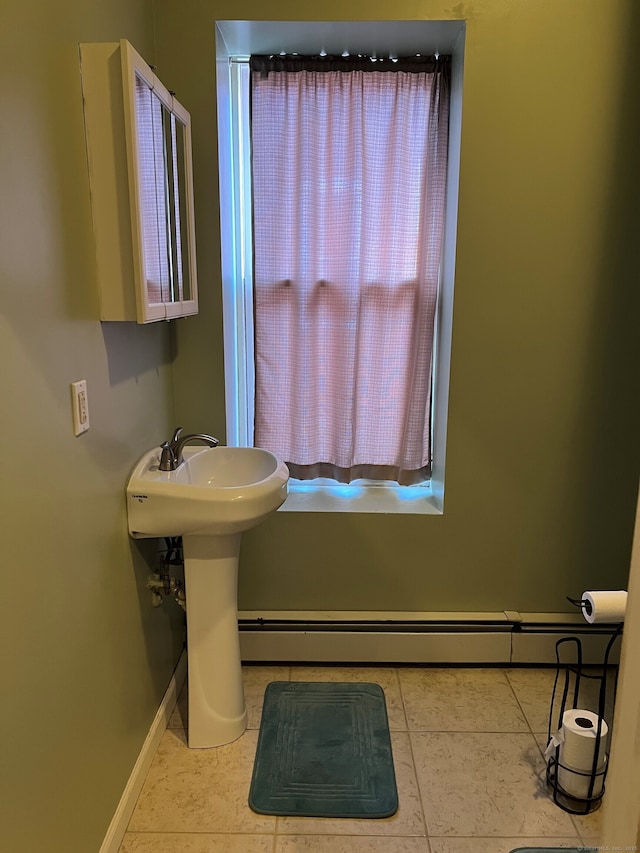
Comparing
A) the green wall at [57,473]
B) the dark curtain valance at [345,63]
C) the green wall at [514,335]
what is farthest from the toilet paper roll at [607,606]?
the dark curtain valance at [345,63]

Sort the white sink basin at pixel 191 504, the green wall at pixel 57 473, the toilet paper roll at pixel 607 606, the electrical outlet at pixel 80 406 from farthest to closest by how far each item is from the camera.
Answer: the white sink basin at pixel 191 504 → the electrical outlet at pixel 80 406 → the green wall at pixel 57 473 → the toilet paper roll at pixel 607 606

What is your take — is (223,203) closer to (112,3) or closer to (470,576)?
(112,3)

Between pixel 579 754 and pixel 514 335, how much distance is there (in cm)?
134

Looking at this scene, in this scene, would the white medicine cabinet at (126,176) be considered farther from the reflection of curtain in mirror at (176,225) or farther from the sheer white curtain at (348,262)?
the sheer white curtain at (348,262)

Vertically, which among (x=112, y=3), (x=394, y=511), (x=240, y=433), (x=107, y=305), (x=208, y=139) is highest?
(x=112, y=3)

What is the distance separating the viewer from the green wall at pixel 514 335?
2.06 metres

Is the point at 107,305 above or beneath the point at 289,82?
beneath

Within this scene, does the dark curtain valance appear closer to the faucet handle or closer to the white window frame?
the white window frame

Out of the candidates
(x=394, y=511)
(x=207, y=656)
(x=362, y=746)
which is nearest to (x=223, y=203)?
(x=394, y=511)

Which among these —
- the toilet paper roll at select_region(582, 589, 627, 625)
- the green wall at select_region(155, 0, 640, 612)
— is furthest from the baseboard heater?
the toilet paper roll at select_region(582, 589, 627, 625)

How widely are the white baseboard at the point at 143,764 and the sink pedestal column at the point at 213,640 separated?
0.12 meters

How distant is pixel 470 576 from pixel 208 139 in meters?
1.85

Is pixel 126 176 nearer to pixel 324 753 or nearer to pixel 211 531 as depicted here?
pixel 211 531

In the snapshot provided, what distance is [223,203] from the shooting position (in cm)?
223
